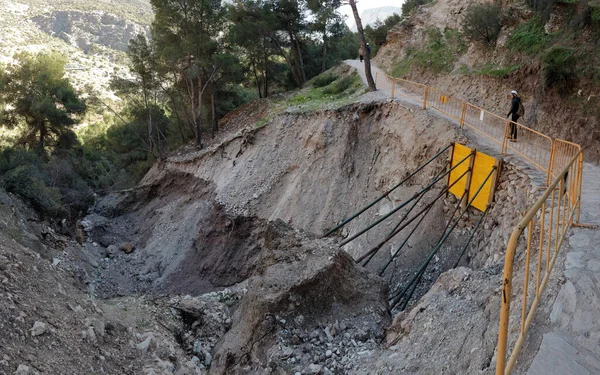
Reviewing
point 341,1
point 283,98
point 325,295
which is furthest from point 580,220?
point 283,98

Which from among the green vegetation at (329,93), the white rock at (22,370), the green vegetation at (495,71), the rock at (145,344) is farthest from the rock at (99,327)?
the green vegetation at (495,71)

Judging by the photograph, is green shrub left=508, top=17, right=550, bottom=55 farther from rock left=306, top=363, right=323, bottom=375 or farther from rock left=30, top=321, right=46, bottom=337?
rock left=30, top=321, right=46, bottom=337

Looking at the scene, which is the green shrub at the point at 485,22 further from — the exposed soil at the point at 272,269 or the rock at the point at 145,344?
the rock at the point at 145,344

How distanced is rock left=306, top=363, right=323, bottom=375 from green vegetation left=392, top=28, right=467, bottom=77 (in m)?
15.2

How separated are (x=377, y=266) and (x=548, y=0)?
34.4 feet

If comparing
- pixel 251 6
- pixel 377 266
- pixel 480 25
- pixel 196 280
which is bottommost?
pixel 196 280

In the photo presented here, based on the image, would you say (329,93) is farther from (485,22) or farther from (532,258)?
(532,258)

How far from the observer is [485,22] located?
16.2m

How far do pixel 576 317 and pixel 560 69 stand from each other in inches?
410

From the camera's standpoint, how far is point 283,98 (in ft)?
75.5

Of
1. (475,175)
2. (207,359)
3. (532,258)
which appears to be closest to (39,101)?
(207,359)

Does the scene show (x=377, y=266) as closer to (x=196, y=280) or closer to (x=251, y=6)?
(x=196, y=280)

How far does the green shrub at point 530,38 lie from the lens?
13.7 metres

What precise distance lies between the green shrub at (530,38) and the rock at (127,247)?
54.6 feet
